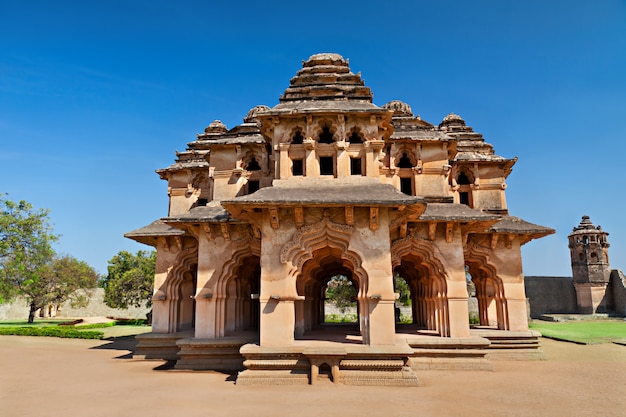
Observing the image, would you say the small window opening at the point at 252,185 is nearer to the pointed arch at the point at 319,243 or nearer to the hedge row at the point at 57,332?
the pointed arch at the point at 319,243

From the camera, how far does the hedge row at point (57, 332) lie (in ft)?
86.0

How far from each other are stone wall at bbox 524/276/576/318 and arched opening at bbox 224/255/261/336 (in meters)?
33.4

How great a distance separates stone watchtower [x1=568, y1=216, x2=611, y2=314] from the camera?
39.7 meters

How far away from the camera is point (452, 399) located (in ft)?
31.9

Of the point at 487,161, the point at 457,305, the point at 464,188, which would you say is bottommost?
the point at 457,305

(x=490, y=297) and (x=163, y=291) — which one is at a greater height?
(x=163, y=291)

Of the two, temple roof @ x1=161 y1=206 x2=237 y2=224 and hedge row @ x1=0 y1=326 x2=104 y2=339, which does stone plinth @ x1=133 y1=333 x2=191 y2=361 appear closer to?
temple roof @ x1=161 y1=206 x2=237 y2=224

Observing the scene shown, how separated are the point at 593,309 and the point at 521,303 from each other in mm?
29236

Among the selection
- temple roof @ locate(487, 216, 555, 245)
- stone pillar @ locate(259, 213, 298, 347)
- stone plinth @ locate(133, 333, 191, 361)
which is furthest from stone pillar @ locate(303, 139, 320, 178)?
stone plinth @ locate(133, 333, 191, 361)

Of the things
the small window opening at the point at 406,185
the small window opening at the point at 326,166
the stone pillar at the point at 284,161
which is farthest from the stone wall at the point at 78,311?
the stone pillar at the point at 284,161

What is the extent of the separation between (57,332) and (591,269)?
147 ft

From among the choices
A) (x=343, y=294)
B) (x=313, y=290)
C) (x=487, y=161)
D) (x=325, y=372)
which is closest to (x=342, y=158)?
(x=325, y=372)

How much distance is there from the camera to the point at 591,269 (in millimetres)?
39875

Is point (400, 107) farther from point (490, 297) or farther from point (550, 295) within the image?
point (550, 295)
